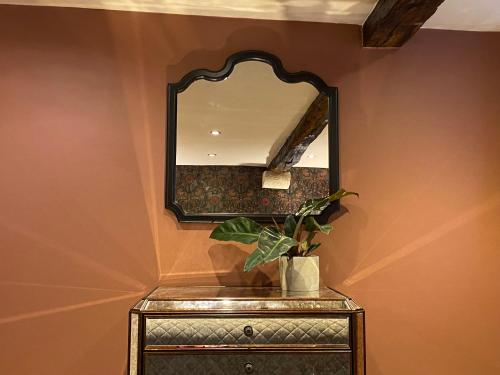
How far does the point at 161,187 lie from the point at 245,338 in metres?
0.79

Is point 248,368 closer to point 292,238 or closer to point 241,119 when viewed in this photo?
point 292,238

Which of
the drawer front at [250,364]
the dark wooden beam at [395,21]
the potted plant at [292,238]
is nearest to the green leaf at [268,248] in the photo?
the potted plant at [292,238]

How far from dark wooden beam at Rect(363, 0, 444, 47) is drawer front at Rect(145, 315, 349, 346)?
4.04 feet

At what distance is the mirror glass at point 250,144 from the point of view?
1876mm

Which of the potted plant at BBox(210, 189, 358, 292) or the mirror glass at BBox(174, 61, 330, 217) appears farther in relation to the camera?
the mirror glass at BBox(174, 61, 330, 217)

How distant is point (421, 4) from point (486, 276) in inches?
48.8

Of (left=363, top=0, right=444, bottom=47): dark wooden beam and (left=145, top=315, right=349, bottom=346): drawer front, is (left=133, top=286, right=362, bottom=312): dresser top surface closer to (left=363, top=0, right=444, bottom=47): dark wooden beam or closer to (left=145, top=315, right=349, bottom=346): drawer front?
(left=145, top=315, right=349, bottom=346): drawer front

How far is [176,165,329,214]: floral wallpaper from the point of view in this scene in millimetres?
1870

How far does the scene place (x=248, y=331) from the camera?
4.62ft

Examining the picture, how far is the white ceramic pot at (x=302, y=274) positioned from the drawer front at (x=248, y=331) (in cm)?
20

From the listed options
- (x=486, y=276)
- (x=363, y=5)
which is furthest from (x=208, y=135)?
(x=486, y=276)

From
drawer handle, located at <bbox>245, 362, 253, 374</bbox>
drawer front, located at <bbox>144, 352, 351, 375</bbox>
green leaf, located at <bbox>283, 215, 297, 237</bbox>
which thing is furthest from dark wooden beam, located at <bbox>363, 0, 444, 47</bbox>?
drawer handle, located at <bbox>245, 362, 253, 374</bbox>

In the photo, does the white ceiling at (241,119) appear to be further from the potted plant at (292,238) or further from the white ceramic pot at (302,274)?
the white ceramic pot at (302,274)

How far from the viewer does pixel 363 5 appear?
1.88 m
